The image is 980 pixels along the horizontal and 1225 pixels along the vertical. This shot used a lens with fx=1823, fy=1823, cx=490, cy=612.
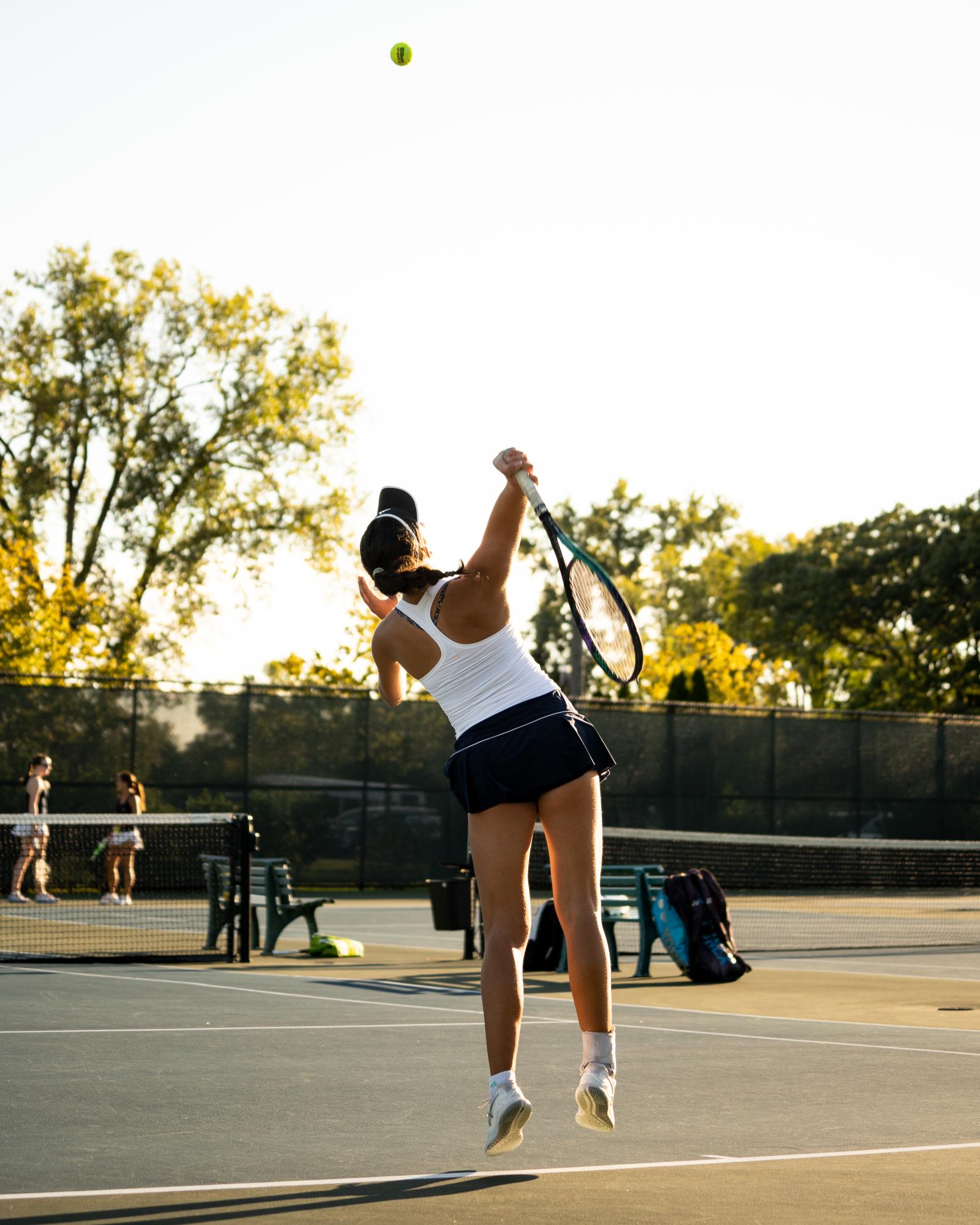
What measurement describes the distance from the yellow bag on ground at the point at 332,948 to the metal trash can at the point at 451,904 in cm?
78

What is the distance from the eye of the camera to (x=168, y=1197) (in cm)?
440

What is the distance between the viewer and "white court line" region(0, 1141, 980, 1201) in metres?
4.44

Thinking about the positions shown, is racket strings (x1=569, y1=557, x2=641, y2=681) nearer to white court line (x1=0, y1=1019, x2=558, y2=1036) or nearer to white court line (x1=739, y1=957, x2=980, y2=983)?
white court line (x1=0, y1=1019, x2=558, y2=1036)

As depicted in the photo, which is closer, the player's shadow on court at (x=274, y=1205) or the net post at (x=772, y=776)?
the player's shadow on court at (x=274, y=1205)

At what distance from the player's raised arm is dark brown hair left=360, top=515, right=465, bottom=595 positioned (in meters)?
0.08

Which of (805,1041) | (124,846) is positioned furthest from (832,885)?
(805,1041)

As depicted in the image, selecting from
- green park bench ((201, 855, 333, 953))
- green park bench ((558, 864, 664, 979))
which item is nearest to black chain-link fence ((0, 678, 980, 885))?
green park bench ((201, 855, 333, 953))

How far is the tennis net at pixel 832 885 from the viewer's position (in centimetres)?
1808

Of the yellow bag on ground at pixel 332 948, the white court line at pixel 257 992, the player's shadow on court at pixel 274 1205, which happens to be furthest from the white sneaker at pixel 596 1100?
the yellow bag on ground at pixel 332 948

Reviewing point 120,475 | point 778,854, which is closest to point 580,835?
point 778,854

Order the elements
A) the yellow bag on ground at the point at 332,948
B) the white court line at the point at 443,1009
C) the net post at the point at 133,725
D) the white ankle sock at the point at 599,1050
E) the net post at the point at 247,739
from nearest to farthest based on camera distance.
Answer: the white ankle sock at the point at 599,1050, the white court line at the point at 443,1009, the yellow bag on ground at the point at 332,948, the net post at the point at 133,725, the net post at the point at 247,739

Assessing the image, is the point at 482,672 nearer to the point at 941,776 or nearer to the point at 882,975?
the point at 882,975

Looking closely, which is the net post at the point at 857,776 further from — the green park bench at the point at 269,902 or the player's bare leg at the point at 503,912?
the player's bare leg at the point at 503,912

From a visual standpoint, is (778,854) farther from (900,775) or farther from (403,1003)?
(403,1003)
